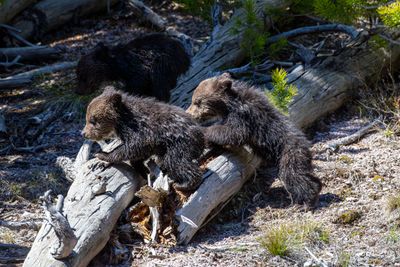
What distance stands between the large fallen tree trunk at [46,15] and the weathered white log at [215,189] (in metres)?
6.45

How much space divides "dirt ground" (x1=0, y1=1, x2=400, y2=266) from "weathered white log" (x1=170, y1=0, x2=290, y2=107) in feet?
5.60

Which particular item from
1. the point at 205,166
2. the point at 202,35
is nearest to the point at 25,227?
the point at 205,166

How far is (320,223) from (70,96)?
5390mm

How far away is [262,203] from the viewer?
7.39 meters

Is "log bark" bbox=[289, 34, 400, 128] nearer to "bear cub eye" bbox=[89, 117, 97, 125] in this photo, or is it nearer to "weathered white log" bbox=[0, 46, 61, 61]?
"bear cub eye" bbox=[89, 117, 97, 125]

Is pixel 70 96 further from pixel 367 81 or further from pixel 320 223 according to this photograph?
pixel 320 223

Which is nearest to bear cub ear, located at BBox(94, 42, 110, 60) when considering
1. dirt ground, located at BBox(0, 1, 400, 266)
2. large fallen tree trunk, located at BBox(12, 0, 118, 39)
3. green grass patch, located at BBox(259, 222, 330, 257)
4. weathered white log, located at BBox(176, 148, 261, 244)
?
dirt ground, located at BBox(0, 1, 400, 266)

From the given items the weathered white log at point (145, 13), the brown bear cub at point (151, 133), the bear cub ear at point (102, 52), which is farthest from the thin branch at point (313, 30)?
the brown bear cub at point (151, 133)

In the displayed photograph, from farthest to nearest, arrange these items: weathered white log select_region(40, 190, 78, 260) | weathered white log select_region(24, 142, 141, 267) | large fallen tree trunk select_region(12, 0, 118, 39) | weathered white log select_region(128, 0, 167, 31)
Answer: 1. weathered white log select_region(128, 0, 167, 31)
2. large fallen tree trunk select_region(12, 0, 118, 39)
3. weathered white log select_region(24, 142, 141, 267)
4. weathered white log select_region(40, 190, 78, 260)

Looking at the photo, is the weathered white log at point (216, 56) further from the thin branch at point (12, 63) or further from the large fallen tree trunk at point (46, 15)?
the large fallen tree trunk at point (46, 15)

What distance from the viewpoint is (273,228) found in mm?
6449

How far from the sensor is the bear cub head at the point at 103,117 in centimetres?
715

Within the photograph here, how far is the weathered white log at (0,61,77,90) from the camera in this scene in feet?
35.6

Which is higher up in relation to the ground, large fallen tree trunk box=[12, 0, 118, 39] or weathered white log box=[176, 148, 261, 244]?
large fallen tree trunk box=[12, 0, 118, 39]
